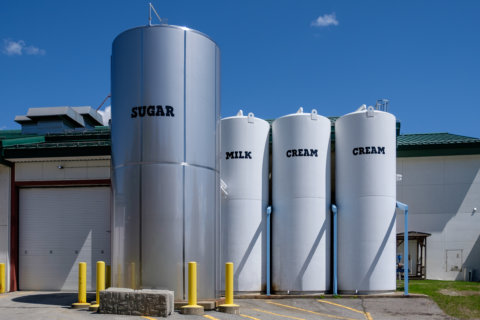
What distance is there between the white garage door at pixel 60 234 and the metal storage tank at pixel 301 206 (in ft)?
22.2

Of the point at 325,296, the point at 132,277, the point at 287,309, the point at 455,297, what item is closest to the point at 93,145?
the point at 132,277

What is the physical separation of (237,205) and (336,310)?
5.40 m

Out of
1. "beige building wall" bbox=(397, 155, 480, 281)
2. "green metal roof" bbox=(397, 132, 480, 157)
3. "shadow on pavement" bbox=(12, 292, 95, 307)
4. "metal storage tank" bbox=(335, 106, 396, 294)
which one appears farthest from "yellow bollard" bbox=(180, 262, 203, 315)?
"green metal roof" bbox=(397, 132, 480, 157)

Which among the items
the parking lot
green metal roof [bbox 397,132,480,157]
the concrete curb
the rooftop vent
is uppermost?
the rooftop vent

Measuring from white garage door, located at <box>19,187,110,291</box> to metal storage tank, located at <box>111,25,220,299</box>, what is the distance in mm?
6797

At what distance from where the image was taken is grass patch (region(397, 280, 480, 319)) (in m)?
14.7

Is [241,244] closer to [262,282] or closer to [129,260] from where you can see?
[262,282]

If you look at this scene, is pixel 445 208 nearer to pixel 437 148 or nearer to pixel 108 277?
pixel 437 148

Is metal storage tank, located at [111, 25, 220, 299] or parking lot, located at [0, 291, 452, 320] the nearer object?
parking lot, located at [0, 291, 452, 320]

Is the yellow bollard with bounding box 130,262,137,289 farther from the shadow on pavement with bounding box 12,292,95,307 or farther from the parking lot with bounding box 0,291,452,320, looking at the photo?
the shadow on pavement with bounding box 12,292,95,307

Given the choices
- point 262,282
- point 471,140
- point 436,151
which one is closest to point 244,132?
point 262,282

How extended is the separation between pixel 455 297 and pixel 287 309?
19.9 ft

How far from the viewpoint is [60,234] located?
2039 centimetres

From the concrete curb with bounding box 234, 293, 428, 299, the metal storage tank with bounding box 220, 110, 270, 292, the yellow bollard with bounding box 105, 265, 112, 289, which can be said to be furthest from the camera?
the metal storage tank with bounding box 220, 110, 270, 292
